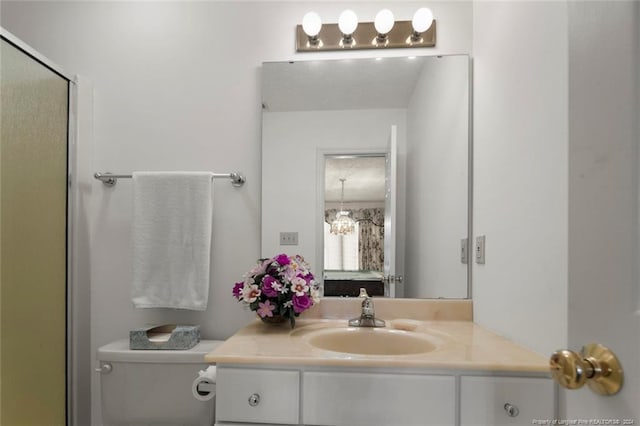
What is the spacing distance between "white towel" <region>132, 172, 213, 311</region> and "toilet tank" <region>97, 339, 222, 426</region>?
→ 208mm

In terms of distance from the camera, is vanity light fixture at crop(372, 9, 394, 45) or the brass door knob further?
vanity light fixture at crop(372, 9, 394, 45)

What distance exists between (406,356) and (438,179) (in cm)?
77

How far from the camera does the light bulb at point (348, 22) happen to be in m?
A: 1.46

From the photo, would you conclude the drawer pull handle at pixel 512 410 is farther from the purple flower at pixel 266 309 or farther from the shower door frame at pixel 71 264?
the shower door frame at pixel 71 264

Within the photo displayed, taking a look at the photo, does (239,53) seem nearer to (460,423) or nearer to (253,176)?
(253,176)

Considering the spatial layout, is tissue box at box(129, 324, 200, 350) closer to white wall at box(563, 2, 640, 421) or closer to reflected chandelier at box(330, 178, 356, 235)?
reflected chandelier at box(330, 178, 356, 235)

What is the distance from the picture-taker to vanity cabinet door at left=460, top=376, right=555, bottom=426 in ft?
2.95

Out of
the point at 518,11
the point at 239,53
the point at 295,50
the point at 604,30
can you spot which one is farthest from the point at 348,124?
the point at 604,30

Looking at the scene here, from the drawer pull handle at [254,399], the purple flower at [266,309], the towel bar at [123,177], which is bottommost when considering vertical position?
the drawer pull handle at [254,399]

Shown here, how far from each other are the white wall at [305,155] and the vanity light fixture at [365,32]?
28 cm

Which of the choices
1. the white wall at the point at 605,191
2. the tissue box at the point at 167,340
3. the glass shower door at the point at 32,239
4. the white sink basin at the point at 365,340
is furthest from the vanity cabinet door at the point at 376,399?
the glass shower door at the point at 32,239

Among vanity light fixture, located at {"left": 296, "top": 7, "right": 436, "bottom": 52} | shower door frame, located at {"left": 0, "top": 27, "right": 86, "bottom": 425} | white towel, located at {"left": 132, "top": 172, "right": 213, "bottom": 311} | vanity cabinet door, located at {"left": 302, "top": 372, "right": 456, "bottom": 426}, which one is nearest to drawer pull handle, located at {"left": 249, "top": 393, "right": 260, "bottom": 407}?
vanity cabinet door, located at {"left": 302, "top": 372, "right": 456, "bottom": 426}

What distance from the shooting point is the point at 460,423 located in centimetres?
92

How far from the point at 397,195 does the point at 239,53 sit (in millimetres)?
910
